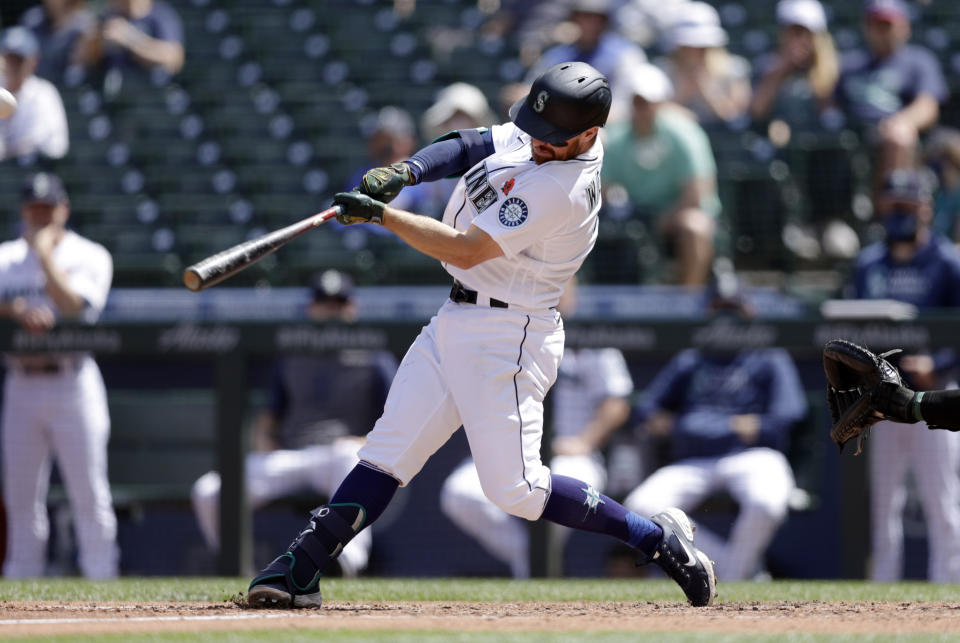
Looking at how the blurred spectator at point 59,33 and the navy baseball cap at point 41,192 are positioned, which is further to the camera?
the blurred spectator at point 59,33

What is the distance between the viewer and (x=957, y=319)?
254 inches

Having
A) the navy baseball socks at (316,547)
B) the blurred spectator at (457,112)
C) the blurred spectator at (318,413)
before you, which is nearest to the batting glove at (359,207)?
the navy baseball socks at (316,547)

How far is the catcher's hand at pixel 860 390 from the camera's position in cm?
425

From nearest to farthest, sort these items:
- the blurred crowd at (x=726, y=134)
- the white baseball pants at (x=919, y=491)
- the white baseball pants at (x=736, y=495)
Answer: the white baseball pants at (x=919, y=491) → the white baseball pants at (x=736, y=495) → the blurred crowd at (x=726, y=134)

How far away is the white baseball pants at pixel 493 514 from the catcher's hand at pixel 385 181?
2688mm

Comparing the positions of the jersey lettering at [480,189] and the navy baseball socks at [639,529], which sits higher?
the jersey lettering at [480,189]

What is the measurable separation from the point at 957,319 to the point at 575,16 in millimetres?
3265

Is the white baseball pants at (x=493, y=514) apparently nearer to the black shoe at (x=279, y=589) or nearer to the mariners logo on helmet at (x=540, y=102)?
the black shoe at (x=279, y=589)

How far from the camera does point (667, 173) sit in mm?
7949

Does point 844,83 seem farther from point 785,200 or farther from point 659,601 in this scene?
point 659,601

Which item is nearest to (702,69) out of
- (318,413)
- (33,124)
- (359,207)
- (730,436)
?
(730,436)

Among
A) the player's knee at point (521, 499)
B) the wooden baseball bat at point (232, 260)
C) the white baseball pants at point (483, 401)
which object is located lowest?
the player's knee at point (521, 499)

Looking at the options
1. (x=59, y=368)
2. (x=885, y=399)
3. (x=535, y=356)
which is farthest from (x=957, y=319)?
(x=59, y=368)

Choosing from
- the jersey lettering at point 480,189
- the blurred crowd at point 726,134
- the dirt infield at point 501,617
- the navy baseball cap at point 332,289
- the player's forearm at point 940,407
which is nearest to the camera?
the dirt infield at point 501,617
